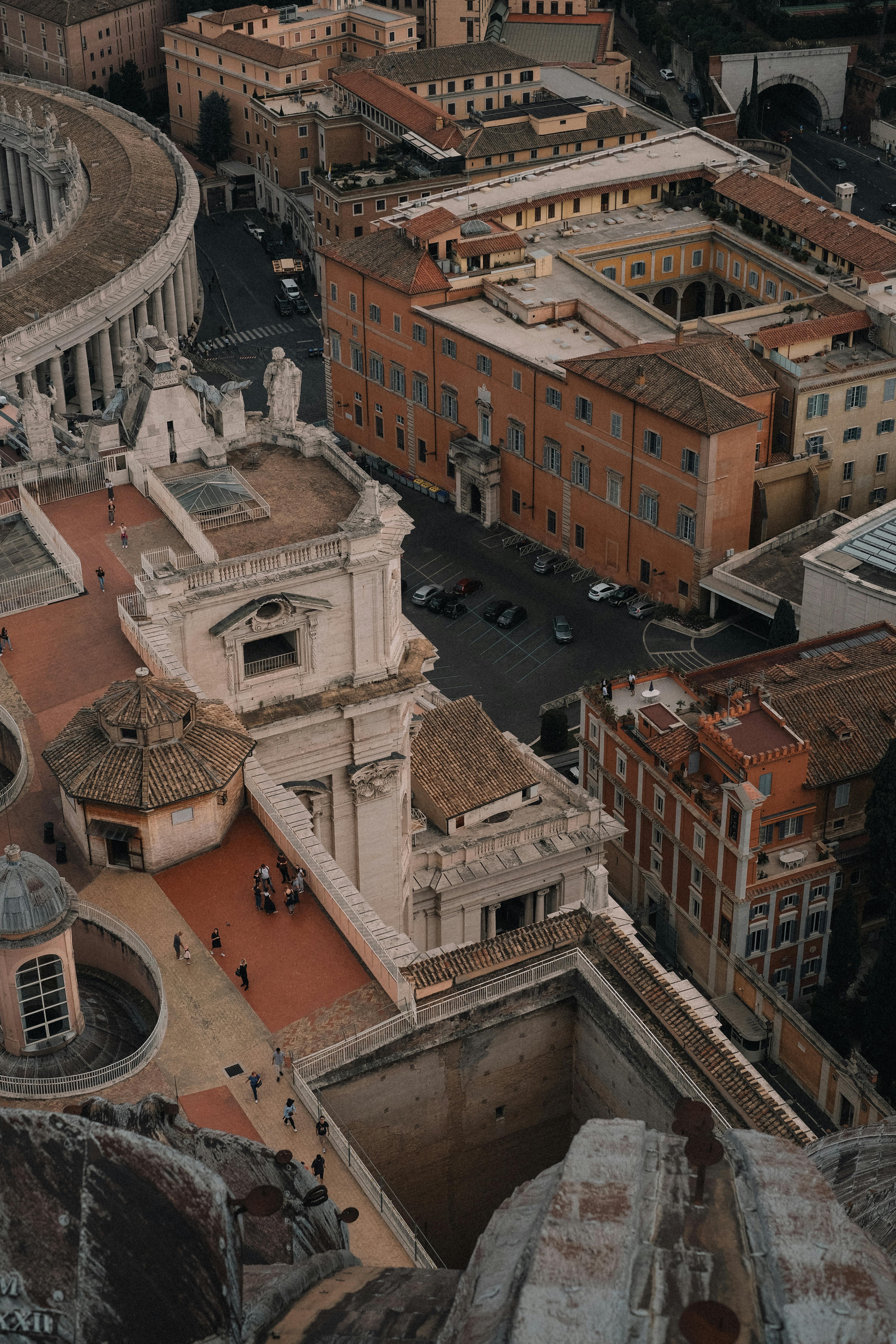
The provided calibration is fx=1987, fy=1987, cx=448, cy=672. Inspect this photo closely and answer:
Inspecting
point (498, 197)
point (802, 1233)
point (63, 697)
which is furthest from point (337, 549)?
point (498, 197)

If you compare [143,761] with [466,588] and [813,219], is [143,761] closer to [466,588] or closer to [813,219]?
[466,588]

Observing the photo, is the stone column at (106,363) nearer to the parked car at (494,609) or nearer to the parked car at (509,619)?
the parked car at (494,609)

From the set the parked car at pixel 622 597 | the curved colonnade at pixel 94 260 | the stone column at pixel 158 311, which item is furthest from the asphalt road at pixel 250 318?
the parked car at pixel 622 597

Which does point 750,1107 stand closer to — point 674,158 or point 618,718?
point 618,718

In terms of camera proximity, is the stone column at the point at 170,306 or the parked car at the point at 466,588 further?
the stone column at the point at 170,306

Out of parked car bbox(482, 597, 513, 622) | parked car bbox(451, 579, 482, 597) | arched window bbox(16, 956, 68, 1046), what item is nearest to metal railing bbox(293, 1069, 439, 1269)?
arched window bbox(16, 956, 68, 1046)

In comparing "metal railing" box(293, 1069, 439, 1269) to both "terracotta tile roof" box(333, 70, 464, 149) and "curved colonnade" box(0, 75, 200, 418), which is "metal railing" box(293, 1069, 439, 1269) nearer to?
"curved colonnade" box(0, 75, 200, 418)

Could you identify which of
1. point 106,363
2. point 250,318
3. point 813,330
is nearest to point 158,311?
point 106,363

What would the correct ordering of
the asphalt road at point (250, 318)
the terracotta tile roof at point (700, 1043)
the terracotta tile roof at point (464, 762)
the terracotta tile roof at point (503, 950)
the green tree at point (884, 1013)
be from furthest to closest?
the asphalt road at point (250, 318) < the terracotta tile roof at point (464, 762) < the green tree at point (884, 1013) < the terracotta tile roof at point (503, 950) < the terracotta tile roof at point (700, 1043)
